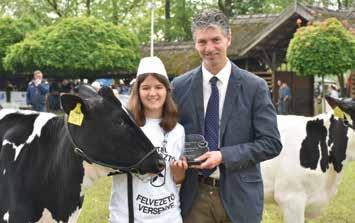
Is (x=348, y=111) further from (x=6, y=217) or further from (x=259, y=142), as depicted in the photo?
(x=6, y=217)

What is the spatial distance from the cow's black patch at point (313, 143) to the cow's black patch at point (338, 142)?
79 millimetres

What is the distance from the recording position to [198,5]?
4034 cm

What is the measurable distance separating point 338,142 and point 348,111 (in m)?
0.34

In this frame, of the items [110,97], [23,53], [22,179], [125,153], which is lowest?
[23,53]

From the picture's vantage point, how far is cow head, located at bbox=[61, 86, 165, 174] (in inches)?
136

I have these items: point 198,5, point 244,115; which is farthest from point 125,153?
point 198,5

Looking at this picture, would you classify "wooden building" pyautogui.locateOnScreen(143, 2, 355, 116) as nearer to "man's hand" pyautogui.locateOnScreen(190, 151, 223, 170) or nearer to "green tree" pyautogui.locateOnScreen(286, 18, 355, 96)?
"green tree" pyautogui.locateOnScreen(286, 18, 355, 96)

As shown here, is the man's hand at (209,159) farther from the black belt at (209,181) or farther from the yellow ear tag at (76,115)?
the yellow ear tag at (76,115)

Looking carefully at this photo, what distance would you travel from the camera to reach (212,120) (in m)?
3.57

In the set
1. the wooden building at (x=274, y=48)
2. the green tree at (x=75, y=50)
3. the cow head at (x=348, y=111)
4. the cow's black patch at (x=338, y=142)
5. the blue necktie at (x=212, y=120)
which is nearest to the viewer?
the blue necktie at (x=212, y=120)

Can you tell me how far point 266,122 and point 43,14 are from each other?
40.9m

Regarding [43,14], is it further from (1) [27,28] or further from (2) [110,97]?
(2) [110,97]

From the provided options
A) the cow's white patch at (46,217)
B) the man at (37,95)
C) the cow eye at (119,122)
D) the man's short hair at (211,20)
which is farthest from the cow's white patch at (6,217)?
the man at (37,95)

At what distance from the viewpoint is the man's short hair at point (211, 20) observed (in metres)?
3.44
